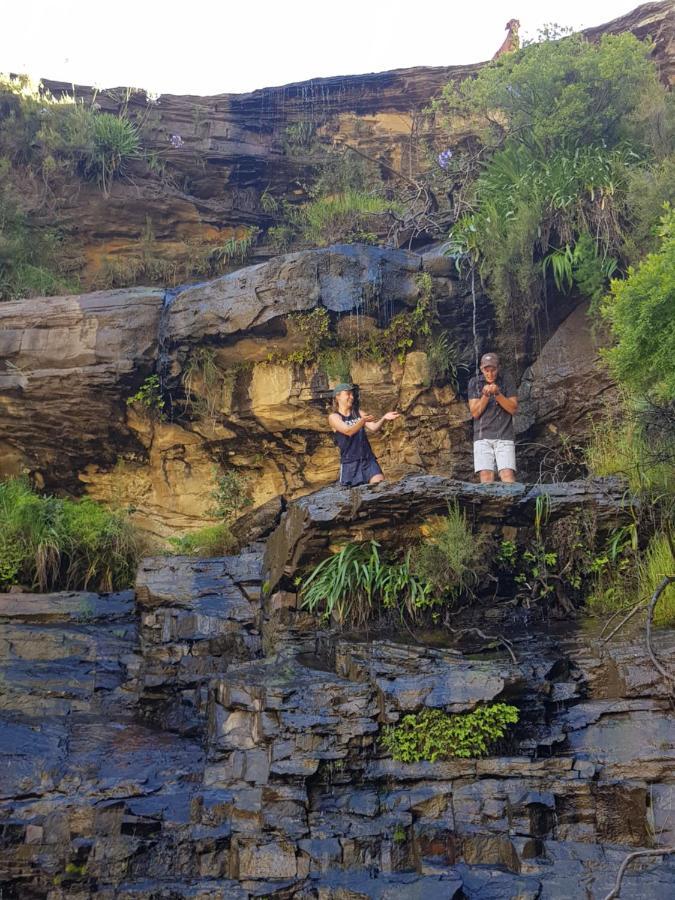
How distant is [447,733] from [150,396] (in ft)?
23.8

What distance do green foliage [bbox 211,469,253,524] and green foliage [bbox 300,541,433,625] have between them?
13.4 ft

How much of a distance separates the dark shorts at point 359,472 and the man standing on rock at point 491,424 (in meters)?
1.27

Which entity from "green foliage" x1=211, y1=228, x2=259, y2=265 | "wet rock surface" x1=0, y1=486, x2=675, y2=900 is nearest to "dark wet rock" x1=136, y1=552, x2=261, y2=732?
"wet rock surface" x1=0, y1=486, x2=675, y2=900

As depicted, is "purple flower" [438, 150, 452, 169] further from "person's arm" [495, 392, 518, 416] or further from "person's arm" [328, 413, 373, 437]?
"person's arm" [328, 413, 373, 437]

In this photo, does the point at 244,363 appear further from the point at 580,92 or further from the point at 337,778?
the point at 337,778

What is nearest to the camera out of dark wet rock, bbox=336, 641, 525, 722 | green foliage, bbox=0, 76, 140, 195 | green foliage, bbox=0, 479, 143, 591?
dark wet rock, bbox=336, 641, 525, 722

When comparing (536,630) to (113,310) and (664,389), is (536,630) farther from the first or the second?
(113,310)

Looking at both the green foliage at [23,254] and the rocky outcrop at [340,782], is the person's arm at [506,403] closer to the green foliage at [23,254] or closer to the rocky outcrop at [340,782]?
the rocky outcrop at [340,782]

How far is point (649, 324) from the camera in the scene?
8008mm

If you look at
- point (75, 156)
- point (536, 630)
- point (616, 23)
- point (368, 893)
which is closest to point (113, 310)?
point (75, 156)

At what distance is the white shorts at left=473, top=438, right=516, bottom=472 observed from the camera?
10.7 metres

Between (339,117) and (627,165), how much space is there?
21.4 ft

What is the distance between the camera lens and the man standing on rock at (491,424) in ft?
35.1

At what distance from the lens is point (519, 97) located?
44.4ft
